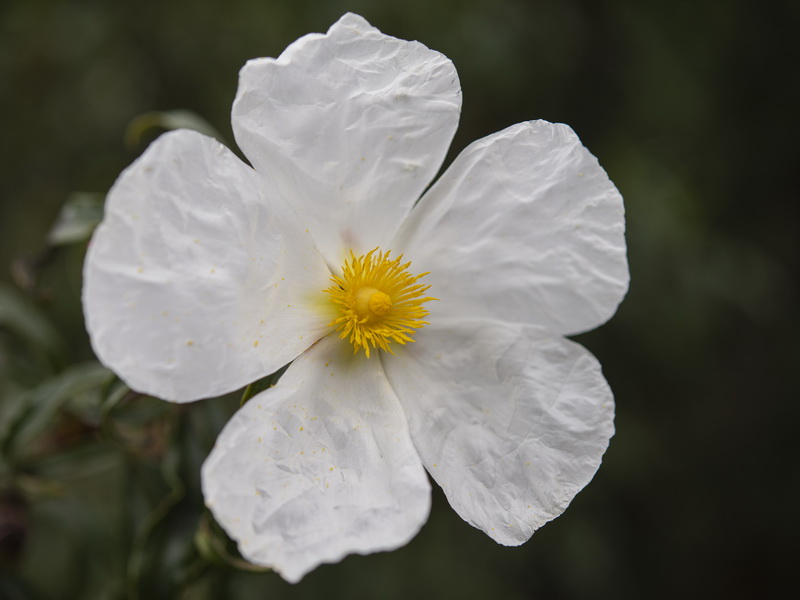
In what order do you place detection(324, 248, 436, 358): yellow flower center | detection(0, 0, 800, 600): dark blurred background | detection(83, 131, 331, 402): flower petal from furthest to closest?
detection(0, 0, 800, 600): dark blurred background < detection(324, 248, 436, 358): yellow flower center < detection(83, 131, 331, 402): flower petal

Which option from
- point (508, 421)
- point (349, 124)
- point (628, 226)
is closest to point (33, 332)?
point (349, 124)

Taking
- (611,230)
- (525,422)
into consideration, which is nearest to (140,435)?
(525,422)

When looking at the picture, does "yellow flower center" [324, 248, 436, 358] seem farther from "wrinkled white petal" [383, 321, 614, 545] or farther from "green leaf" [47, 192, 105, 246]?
"green leaf" [47, 192, 105, 246]

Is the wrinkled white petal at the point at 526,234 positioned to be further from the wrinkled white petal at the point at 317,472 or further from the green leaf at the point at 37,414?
the green leaf at the point at 37,414

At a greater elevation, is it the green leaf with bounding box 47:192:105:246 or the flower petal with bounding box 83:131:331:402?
the flower petal with bounding box 83:131:331:402

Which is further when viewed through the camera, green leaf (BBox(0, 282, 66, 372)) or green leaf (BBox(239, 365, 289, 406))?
green leaf (BBox(0, 282, 66, 372))

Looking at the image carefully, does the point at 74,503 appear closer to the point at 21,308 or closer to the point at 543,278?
the point at 21,308

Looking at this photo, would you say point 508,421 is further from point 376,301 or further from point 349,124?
point 349,124

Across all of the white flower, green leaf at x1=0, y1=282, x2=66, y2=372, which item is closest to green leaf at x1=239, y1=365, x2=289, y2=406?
the white flower
